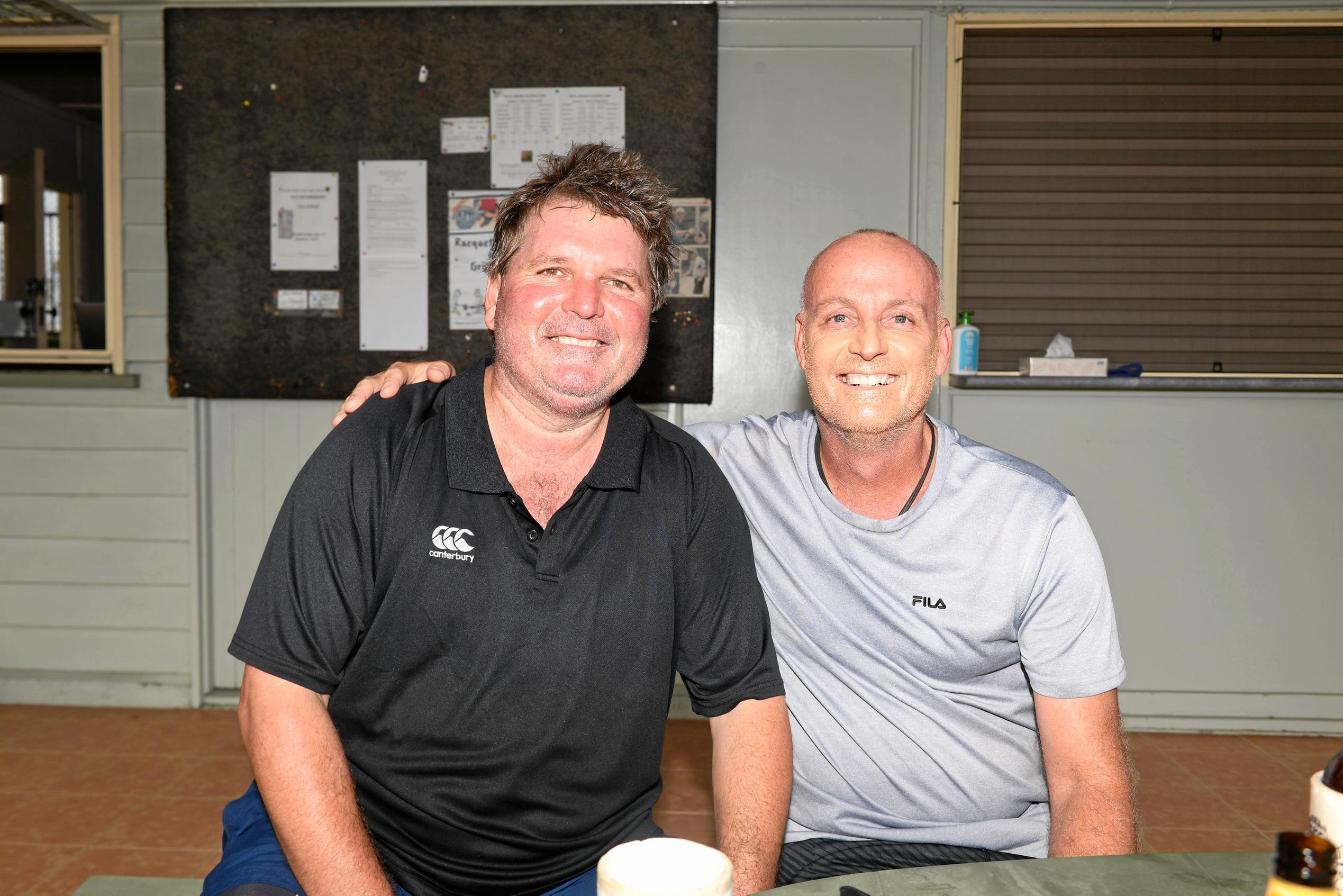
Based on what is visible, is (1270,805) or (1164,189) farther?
(1164,189)

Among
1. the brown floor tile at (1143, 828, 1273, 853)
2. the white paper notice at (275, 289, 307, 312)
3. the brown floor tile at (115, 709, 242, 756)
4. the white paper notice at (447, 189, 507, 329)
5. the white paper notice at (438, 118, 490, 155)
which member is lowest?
the brown floor tile at (115, 709, 242, 756)

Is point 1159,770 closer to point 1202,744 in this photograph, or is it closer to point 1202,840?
point 1202,744

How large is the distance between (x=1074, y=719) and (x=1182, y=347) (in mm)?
2464

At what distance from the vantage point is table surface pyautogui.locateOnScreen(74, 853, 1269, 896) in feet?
2.77

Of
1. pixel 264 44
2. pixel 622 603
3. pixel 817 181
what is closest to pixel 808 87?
pixel 817 181

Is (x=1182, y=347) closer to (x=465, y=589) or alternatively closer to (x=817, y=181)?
(x=817, y=181)

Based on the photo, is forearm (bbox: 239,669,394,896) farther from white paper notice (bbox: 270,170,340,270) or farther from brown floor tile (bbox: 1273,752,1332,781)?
brown floor tile (bbox: 1273,752,1332,781)

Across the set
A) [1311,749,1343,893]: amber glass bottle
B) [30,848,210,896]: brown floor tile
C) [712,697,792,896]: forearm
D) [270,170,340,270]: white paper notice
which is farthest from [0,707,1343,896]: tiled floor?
[1311,749,1343,893]: amber glass bottle

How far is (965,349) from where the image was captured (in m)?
3.25

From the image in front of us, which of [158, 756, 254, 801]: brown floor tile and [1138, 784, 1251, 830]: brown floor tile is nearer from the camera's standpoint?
[1138, 784, 1251, 830]: brown floor tile

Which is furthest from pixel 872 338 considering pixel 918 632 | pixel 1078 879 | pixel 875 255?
pixel 1078 879

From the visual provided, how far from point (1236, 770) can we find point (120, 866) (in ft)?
10.9

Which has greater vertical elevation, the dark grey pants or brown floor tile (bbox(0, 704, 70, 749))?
the dark grey pants

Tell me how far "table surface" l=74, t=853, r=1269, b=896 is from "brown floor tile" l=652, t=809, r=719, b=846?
167 centimetres
